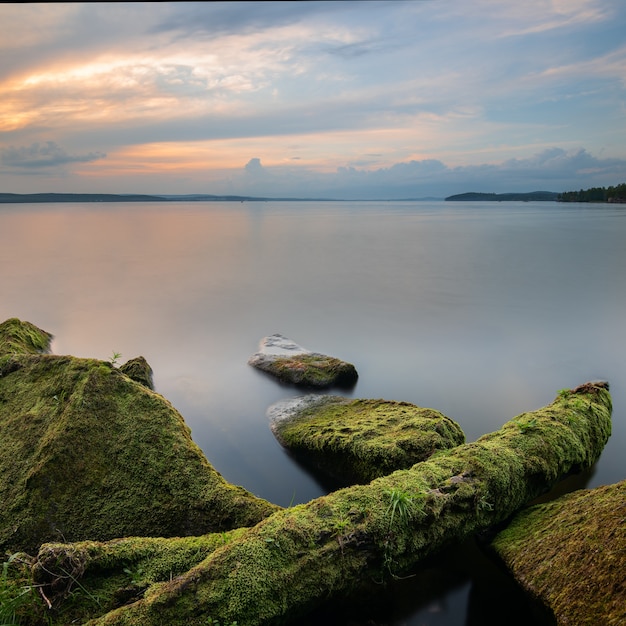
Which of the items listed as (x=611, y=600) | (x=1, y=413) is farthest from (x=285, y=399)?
(x=611, y=600)

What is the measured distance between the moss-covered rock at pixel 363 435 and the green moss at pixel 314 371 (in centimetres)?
138

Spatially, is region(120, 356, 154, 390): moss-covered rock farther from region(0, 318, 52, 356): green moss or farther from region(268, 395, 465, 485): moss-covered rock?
region(268, 395, 465, 485): moss-covered rock

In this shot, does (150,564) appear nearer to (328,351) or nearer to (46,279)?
(328,351)

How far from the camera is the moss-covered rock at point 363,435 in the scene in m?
6.36

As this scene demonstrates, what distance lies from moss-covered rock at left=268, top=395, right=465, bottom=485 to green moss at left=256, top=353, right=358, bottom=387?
1379 millimetres

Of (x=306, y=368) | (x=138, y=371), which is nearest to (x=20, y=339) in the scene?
(x=138, y=371)

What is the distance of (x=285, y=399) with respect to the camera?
9.83 meters

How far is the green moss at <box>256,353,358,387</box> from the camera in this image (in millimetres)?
10461

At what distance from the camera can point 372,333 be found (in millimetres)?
15125

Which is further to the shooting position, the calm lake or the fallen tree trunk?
the calm lake

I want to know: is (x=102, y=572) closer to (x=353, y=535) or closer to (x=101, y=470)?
(x=101, y=470)

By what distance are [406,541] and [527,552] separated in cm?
122

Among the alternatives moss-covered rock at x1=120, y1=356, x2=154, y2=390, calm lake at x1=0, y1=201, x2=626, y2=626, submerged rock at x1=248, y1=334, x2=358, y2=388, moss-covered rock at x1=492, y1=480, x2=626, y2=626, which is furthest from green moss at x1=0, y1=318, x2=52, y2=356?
moss-covered rock at x1=492, y1=480, x2=626, y2=626

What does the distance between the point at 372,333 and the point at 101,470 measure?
33.8 ft
